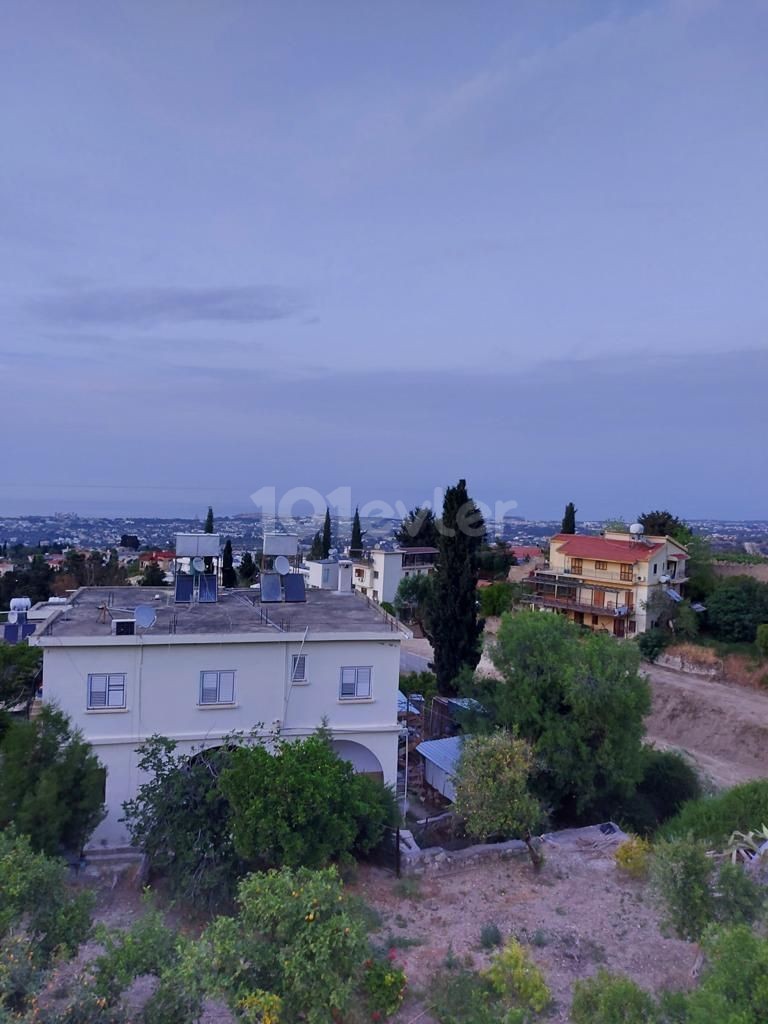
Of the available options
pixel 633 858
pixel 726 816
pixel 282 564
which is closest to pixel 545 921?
pixel 633 858

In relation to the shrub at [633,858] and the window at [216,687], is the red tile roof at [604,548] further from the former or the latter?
the window at [216,687]

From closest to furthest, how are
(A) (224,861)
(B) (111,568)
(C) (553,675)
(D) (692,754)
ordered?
(A) (224,861)
(C) (553,675)
(D) (692,754)
(B) (111,568)

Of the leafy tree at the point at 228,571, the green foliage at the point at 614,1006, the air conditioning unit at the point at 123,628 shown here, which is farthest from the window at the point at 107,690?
the leafy tree at the point at 228,571

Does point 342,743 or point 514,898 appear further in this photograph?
point 342,743

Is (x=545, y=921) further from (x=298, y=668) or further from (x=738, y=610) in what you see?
(x=738, y=610)

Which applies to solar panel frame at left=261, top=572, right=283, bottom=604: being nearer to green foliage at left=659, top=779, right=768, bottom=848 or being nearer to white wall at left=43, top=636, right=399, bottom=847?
white wall at left=43, top=636, right=399, bottom=847

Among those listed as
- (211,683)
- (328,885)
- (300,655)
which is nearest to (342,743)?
(300,655)

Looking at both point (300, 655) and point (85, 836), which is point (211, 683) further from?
point (85, 836)
